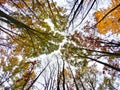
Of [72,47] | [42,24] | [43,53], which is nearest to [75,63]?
[72,47]

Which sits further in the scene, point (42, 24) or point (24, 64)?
point (24, 64)

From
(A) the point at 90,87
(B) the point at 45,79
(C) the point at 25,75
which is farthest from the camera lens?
(C) the point at 25,75

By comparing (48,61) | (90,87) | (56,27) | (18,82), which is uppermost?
(56,27)

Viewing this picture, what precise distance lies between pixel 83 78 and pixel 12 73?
475 cm

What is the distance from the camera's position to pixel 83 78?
14305mm

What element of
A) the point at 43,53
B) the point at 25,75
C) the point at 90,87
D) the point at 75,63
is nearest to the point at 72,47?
the point at 75,63

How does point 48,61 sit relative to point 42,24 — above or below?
below

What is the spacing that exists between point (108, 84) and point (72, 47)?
336 centimetres

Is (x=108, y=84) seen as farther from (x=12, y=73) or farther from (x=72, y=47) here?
(x=12, y=73)

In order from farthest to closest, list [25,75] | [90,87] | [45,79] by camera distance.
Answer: [25,75] < [90,87] < [45,79]

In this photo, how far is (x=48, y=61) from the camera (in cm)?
1406

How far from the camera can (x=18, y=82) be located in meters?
13.9

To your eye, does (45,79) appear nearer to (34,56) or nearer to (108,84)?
(34,56)

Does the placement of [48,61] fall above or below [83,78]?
above
